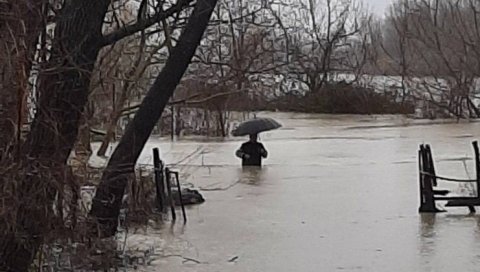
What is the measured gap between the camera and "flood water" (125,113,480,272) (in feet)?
33.1

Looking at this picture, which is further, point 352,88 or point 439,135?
point 352,88

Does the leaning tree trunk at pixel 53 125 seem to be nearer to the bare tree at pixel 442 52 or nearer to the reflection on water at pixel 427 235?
the reflection on water at pixel 427 235

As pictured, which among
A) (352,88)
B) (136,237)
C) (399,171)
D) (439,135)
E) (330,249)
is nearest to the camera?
(330,249)

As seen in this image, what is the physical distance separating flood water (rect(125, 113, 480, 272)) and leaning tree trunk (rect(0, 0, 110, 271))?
2.37m

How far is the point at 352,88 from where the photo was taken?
42.6 meters

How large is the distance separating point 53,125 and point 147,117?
13.0 feet

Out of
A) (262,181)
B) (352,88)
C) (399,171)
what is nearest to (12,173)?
(262,181)

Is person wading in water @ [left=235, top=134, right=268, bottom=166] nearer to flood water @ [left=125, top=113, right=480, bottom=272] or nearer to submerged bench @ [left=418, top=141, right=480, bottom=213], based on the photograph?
flood water @ [left=125, top=113, right=480, bottom=272]

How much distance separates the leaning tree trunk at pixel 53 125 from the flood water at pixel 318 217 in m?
2.37

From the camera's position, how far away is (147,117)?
11.4 meters

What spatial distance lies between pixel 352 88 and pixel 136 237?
105 ft

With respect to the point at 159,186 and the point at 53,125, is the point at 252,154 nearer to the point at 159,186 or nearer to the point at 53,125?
the point at 159,186

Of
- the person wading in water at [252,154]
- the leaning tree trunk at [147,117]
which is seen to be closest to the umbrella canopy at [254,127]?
the person wading in water at [252,154]

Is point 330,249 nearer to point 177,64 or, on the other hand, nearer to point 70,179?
point 177,64
